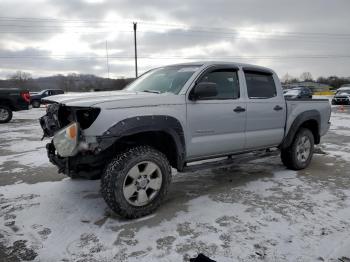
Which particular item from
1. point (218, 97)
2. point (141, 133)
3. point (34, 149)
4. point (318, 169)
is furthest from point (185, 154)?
point (34, 149)

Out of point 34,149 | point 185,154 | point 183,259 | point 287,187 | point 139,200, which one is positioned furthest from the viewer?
point 34,149

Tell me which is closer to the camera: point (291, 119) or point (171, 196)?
point (171, 196)

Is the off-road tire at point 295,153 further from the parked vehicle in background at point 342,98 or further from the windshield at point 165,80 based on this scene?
the parked vehicle in background at point 342,98

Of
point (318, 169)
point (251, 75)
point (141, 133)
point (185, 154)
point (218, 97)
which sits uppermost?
point (251, 75)

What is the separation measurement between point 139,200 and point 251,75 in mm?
2697

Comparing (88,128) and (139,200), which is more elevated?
(88,128)

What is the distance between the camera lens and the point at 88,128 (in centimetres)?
340

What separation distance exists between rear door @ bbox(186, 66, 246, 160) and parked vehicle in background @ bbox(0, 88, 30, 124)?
452 inches

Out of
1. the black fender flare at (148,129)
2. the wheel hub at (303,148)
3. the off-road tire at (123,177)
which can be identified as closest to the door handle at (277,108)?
the wheel hub at (303,148)

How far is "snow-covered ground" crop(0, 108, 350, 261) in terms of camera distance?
9.83ft

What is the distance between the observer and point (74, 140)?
337 centimetres

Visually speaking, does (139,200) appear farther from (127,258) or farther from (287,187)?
(287,187)

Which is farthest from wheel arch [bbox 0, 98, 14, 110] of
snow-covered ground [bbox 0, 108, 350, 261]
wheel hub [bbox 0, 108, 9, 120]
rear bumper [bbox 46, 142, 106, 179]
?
rear bumper [bbox 46, 142, 106, 179]

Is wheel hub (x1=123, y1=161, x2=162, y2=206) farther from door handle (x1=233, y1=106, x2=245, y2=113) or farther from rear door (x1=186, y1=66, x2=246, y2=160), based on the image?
door handle (x1=233, y1=106, x2=245, y2=113)
